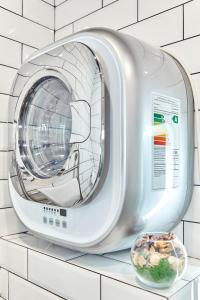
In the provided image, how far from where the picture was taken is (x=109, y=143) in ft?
2.38

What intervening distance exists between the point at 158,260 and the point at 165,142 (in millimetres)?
303

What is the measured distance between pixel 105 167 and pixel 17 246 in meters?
0.48

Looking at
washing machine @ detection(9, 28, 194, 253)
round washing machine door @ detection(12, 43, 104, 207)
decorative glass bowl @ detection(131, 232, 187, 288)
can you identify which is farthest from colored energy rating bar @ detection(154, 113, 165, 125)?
decorative glass bowl @ detection(131, 232, 187, 288)

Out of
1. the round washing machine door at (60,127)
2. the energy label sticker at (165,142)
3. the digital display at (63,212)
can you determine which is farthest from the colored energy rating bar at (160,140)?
the digital display at (63,212)

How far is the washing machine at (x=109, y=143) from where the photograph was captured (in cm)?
71

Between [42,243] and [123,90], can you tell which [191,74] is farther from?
[42,243]

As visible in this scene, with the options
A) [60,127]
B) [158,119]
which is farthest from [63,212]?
[158,119]

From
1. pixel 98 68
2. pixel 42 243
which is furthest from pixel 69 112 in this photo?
pixel 42 243

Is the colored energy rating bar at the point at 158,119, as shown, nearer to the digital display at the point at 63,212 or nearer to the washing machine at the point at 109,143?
the washing machine at the point at 109,143

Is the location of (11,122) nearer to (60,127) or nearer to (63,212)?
(60,127)

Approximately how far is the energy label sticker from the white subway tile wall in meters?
0.12

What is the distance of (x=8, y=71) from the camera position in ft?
3.93

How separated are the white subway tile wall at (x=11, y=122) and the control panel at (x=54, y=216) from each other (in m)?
0.10

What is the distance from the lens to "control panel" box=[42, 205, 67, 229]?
84 cm
